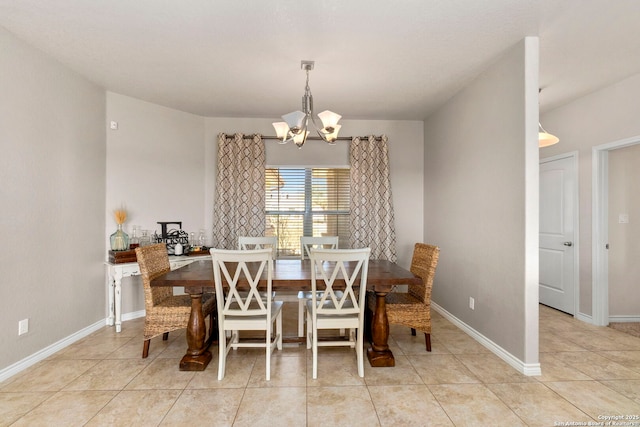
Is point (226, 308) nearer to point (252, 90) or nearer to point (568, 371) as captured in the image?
point (252, 90)

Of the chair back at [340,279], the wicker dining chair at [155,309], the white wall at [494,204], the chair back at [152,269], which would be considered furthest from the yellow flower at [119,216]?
the white wall at [494,204]

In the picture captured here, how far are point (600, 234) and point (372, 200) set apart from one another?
101 inches

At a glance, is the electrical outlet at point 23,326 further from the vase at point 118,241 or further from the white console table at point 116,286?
the vase at point 118,241

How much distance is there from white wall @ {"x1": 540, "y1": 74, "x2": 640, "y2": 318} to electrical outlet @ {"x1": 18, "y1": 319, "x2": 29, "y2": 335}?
548cm

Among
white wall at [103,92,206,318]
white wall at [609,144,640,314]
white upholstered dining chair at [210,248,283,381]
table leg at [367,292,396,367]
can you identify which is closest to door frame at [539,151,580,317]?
white wall at [609,144,640,314]

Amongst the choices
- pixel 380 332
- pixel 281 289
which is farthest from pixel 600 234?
pixel 281 289

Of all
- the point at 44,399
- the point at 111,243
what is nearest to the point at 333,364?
the point at 44,399

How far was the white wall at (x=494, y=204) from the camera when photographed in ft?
7.89

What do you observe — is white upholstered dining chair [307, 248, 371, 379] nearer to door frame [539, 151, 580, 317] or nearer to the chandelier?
the chandelier

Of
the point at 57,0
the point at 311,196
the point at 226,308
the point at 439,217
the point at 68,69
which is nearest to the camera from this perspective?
the point at 57,0

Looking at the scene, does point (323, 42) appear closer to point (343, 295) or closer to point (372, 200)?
point (343, 295)

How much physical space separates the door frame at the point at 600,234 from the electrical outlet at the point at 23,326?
547 centimetres

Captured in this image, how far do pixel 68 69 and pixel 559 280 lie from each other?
5.88 m

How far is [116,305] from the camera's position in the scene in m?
3.22
